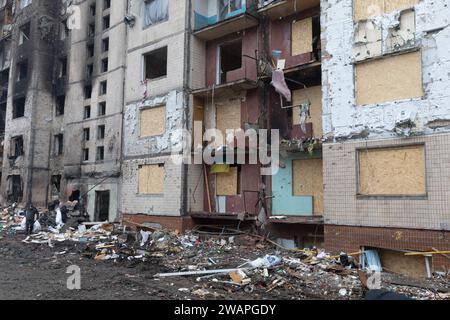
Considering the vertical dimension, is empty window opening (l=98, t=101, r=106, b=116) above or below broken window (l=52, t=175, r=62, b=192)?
above

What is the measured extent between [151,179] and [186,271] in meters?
8.24

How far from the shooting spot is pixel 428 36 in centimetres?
1077

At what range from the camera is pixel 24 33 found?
1187 inches

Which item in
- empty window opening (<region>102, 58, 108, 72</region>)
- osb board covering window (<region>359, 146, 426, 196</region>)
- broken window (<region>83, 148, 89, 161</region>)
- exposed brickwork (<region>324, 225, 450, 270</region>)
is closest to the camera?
exposed brickwork (<region>324, 225, 450, 270</region>)


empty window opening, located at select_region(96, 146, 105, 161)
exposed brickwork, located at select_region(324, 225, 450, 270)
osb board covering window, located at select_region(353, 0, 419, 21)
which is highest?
osb board covering window, located at select_region(353, 0, 419, 21)

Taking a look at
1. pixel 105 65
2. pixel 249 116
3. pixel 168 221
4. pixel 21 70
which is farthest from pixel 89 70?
pixel 249 116

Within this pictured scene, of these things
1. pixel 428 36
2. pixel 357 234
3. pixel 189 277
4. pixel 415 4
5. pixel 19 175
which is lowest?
pixel 189 277

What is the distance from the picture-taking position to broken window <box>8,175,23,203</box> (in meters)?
28.4

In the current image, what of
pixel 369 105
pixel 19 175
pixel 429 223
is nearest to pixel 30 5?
pixel 19 175

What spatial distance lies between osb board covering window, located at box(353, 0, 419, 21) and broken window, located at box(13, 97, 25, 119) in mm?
25220

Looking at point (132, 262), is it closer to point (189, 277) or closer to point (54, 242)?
point (189, 277)

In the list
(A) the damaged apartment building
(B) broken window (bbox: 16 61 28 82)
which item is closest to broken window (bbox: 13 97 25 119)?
(A) the damaged apartment building

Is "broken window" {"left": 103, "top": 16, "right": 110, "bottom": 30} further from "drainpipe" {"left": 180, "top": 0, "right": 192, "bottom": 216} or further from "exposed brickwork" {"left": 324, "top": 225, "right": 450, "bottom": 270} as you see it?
"exposed brickwork" {"left": 324, "top": 225, "right": 450, "bottom": 270}

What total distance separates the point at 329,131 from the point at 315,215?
126 inches
